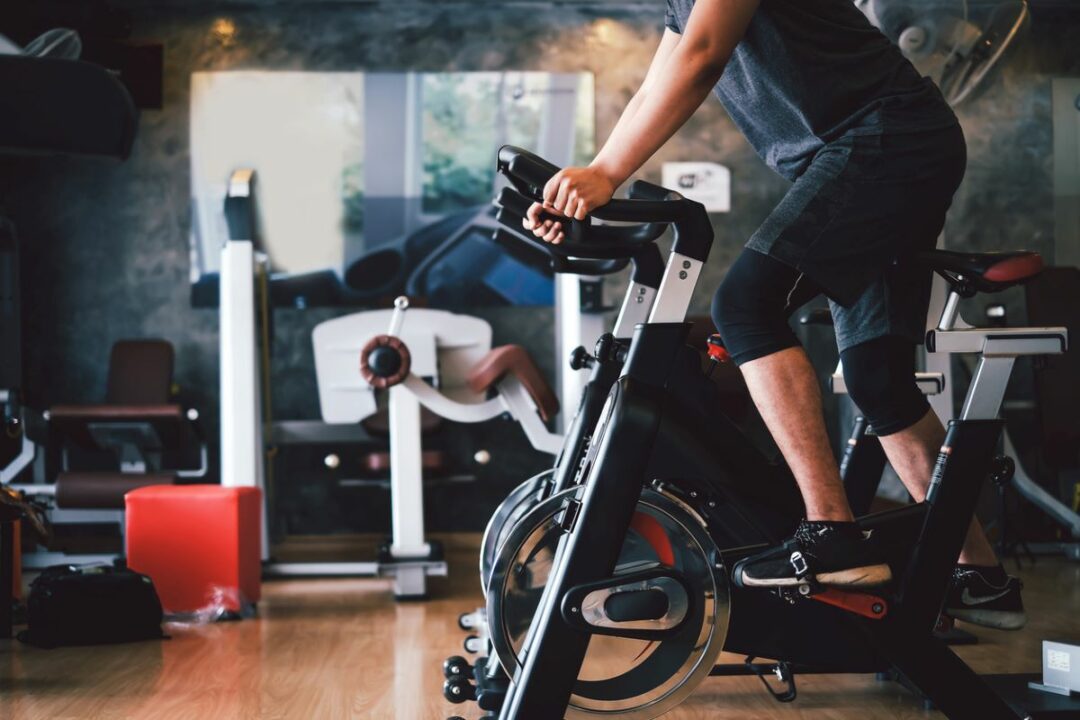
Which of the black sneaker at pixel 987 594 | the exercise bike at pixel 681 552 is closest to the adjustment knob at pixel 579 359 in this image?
the exercise bike at pixel 681 552


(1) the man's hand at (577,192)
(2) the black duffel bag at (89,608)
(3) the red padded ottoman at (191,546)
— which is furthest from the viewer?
(3) the red padded ottoman at (191,546)

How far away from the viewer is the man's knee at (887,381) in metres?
1.96

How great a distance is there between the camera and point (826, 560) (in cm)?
162

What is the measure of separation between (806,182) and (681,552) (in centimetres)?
64

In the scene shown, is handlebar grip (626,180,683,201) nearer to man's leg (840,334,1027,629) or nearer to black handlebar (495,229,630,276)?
black handlebar (495,229,630,276)

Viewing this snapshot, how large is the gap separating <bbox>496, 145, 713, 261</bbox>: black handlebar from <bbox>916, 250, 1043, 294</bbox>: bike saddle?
0.46 m

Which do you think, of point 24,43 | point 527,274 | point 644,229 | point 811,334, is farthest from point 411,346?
point 24,43

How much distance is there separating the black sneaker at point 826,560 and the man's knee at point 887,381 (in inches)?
15.5

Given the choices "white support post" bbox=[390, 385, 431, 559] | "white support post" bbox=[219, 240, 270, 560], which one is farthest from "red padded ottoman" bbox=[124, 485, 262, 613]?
"white support post" bbox=[390, 385, 431, 559]

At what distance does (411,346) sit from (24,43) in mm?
2953

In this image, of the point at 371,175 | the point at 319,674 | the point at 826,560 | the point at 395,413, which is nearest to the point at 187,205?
the point at 371,175

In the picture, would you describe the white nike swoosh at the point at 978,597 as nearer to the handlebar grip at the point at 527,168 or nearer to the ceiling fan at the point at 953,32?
the handlebar grip at the point at 527,168

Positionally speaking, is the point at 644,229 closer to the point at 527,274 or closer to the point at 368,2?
the point at 527,274

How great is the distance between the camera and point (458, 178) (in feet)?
19.0
